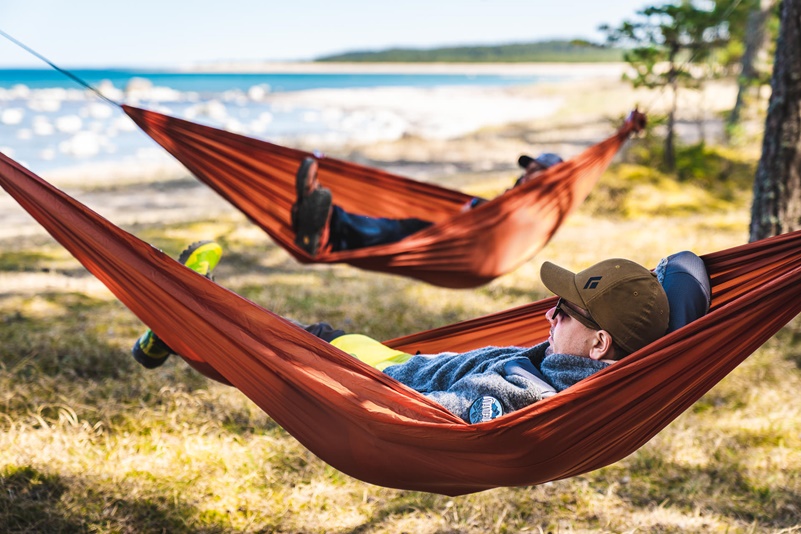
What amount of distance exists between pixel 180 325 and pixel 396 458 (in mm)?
518

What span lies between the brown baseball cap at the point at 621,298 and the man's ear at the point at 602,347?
13mm

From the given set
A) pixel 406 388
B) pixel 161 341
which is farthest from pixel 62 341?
pixel 406 388

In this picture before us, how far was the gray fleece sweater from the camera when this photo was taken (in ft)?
3.76

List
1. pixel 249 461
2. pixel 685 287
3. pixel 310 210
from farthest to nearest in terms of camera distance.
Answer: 1. pixel 310 210
2. pixel 249 461
3. pixel 685 287

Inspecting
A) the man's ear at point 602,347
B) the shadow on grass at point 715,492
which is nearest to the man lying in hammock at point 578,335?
the man's ear at point 602,347

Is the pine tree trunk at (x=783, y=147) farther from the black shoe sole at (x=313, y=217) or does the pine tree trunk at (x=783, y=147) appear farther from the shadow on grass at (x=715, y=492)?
the black shoe sole at (x=313, y=217)

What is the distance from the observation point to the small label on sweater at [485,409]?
1.13 metres

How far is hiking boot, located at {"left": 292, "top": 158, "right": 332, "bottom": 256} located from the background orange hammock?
3.71ft

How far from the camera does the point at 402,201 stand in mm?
2891

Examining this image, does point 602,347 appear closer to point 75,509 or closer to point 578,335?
point 578,335

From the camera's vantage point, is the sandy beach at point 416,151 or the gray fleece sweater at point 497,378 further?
the sandy beach at point 416,151

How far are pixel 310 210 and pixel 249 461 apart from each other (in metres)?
1.07

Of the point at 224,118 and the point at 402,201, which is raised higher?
the point at 224,118

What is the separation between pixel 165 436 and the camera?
181 centimetres
